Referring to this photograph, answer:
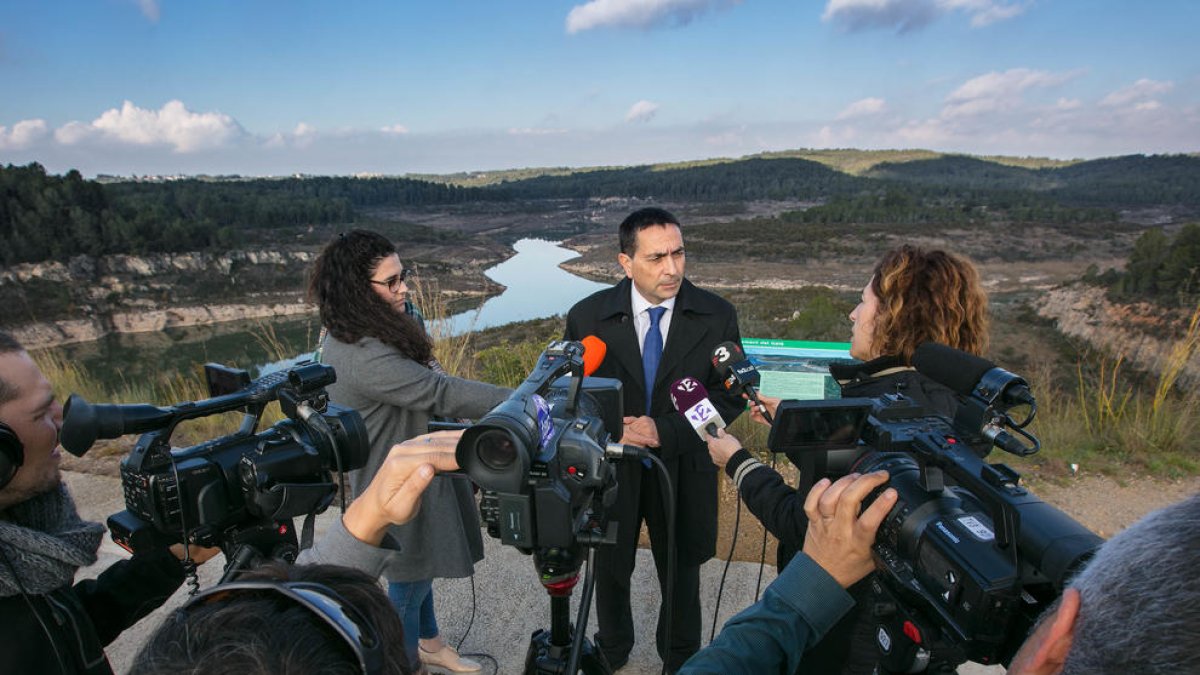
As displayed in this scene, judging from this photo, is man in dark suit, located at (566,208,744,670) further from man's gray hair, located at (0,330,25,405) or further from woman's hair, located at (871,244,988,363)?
man's gray hair, located at (0,330,25,405)

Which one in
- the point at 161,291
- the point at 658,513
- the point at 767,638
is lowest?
the point at 161,291

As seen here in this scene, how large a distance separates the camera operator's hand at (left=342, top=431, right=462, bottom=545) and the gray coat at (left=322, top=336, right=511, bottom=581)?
1.01 metres

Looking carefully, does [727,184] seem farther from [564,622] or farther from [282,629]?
[282,629]

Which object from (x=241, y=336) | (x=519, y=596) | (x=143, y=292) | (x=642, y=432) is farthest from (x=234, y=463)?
(x=143, y=292)

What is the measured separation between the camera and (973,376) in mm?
1471

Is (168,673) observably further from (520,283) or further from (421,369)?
(520,283)

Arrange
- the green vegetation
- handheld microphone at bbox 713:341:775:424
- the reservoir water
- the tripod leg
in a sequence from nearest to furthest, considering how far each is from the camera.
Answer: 1. the tripod leg
2. handheld microphone at bbox 713:341:775:424
3. the green vegetation
4. the reservoir water

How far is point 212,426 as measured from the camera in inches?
245

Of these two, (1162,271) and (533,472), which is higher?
(533,472)

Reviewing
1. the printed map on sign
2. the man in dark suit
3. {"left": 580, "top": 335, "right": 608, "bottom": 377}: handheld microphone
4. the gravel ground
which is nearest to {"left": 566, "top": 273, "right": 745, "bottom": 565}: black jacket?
the man in dark suit

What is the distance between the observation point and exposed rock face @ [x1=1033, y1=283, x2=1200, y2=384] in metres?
8.67

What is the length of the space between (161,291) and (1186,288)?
150 feet

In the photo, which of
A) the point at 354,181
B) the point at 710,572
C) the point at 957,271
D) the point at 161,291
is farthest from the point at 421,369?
the point at 354,181

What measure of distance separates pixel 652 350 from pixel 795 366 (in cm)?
212
